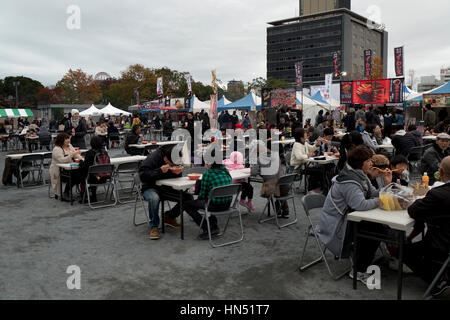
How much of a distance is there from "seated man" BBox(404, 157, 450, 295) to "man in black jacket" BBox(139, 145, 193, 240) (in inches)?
117

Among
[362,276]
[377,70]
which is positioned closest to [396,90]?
[362,276]

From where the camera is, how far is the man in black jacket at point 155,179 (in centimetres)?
518

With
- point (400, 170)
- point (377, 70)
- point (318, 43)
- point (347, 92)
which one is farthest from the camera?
point (318, 43)

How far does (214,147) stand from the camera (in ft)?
16.9

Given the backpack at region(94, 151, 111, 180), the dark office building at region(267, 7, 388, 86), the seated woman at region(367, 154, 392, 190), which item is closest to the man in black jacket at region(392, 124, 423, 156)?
the seated woman at region(367, 154, 392, 190)

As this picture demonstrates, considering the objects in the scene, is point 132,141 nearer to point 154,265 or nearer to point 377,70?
point 154,265

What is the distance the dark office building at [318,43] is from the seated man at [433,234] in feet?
290

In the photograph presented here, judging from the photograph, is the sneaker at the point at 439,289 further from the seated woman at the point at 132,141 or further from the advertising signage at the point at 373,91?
the advertising signage at the point at 373,91

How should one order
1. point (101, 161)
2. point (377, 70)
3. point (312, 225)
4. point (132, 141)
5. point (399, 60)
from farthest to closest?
point (377, 70)
point (399, 60)
point (132, 141)
point (101, 161)
point (312, 225)

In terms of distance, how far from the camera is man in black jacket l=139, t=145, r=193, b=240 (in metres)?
5.18

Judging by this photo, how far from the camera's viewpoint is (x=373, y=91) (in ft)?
68.1

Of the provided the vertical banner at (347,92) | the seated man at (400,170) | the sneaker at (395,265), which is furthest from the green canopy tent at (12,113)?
the sneaker at (395,265)

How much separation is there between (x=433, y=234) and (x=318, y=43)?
322 ft
